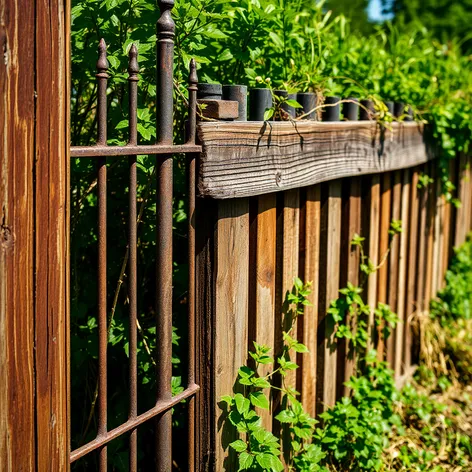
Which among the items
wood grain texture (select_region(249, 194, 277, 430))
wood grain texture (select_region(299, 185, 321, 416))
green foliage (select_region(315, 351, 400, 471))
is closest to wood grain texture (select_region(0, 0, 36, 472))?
wood grain texture (select_region(249, 194, 277, 430))

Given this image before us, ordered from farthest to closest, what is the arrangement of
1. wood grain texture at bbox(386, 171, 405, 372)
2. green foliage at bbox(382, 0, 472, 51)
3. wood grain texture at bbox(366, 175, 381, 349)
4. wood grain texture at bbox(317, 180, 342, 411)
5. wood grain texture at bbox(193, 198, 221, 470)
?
green foliage at bbox(382, 0, 472, 51), wood grain texture at bbox(386, 171, 405, 372), wood grain texture at bbox(366, 175, 381, 349), wood grain texture at bbox(317, 180, 342, 411), wood grain texture at bbox(193, 198, 221, 470)

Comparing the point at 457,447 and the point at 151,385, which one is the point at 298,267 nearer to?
the point at 151,385

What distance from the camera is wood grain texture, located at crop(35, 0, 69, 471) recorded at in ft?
5.66

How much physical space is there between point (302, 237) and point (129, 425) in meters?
1.28

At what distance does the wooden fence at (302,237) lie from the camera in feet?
8.09

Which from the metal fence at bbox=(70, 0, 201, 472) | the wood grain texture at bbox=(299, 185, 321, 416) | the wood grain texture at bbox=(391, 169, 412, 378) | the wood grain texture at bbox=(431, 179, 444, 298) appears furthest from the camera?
the wood grain texture at bbox=(431, 179, 444, 298)

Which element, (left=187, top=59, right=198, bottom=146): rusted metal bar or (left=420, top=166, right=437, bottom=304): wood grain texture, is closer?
(left=187, top=59, right=198, bottom=146): rusted metal bar

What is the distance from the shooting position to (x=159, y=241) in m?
2.30

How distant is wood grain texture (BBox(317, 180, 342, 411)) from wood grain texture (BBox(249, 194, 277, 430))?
1.84ft

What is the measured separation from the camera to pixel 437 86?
15.3ft

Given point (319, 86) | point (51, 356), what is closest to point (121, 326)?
point (51, 356)

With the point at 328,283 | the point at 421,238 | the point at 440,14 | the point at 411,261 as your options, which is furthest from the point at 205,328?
the point at 440,14

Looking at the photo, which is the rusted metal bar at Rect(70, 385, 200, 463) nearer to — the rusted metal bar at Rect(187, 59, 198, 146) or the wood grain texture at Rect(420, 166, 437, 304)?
the rusted metal bar at Rect(187, 59, 198, 146)

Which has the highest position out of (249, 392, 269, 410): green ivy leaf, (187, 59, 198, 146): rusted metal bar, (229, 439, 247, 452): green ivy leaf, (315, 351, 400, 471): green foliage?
(187, 59, 198, 146): rusted metal bar
